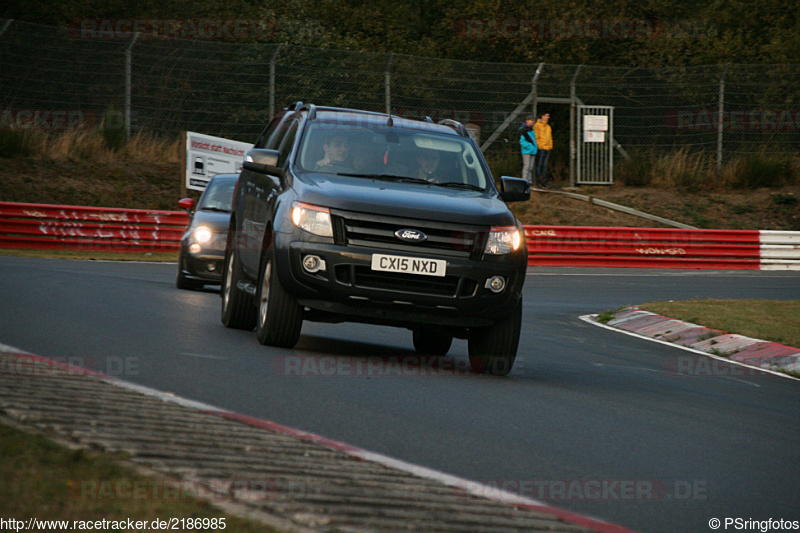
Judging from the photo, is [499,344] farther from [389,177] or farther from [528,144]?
[528,144]

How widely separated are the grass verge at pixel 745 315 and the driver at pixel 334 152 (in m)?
5.80

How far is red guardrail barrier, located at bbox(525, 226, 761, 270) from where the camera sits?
1081 inches

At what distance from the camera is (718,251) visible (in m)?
28.4

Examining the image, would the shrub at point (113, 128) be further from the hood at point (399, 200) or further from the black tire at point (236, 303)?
the hood at point (399, 200)

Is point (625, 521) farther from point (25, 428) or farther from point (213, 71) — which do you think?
point (213, 71)

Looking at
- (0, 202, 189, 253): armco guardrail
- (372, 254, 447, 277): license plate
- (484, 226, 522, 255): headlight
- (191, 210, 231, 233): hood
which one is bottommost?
(0, 202, 189, 253): armco guardrail

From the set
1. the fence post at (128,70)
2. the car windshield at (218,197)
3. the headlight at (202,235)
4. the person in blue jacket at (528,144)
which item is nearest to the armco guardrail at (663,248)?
the person in blue jacket at (528,144)

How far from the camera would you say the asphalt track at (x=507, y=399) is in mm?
5691

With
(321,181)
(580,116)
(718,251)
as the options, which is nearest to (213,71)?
(580,116)

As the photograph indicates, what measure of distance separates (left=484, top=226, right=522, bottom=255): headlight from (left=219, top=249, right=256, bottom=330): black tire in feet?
8.92

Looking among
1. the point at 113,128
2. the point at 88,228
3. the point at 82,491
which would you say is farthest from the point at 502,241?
the point at 113,128

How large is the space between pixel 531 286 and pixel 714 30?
935 inches

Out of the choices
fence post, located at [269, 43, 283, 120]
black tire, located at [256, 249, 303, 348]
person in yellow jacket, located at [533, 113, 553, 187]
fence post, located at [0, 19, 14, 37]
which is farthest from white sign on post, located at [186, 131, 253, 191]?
black tire, located at [256, 249, 303, 348]

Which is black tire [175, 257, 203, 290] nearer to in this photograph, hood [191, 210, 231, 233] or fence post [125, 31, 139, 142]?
hood [191, 210, 231, 233]
